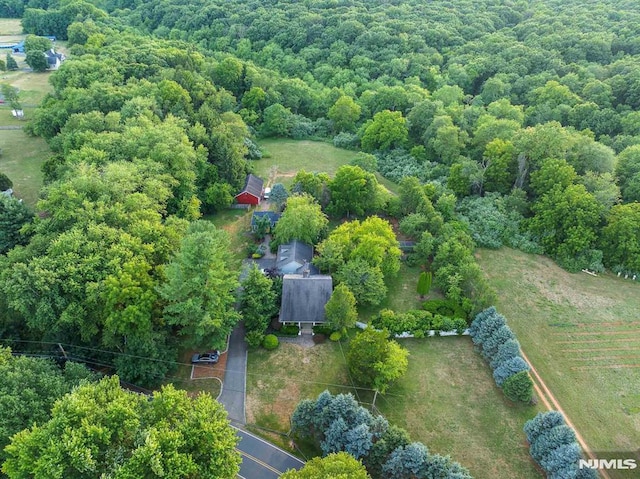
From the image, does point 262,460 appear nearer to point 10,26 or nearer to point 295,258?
point 295,258

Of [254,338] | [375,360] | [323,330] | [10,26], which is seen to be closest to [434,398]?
[375,360]

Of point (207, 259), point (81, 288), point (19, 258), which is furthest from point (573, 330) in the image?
point (19, 258)

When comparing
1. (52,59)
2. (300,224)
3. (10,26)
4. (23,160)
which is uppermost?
(10,26)

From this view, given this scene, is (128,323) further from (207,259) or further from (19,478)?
(19,478)

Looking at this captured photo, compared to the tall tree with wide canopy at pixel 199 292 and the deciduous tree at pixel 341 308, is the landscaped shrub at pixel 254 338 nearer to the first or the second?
the tall tree with wide canopy at pixel 199 292

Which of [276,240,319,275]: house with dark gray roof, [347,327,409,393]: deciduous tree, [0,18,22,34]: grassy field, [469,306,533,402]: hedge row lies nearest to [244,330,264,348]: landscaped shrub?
[276,240,319,275]: house with dark gray roof

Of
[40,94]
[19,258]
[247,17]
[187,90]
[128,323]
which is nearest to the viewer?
[128,323]
